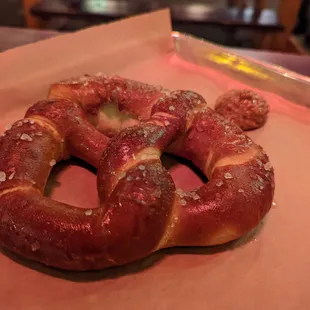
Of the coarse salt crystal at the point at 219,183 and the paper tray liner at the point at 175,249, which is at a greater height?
the coarse salt crystal at the point at 219,183

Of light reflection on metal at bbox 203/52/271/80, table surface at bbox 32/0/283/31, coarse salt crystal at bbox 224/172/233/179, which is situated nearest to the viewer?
coarse salt crystal at bbox 224/172/233/179

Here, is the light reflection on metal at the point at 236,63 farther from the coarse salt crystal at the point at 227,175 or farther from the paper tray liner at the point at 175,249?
the coarse salt crystal at the point at 227,175

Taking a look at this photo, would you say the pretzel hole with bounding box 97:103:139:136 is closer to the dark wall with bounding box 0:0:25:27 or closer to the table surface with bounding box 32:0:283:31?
the table surface with bounding box 32:0:283:31

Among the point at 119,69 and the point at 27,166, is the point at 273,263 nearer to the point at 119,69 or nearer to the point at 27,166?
the point at 27,166

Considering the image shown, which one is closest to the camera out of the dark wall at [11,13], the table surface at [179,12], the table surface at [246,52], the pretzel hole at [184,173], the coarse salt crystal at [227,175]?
the coarse salt crystal at [227,175]

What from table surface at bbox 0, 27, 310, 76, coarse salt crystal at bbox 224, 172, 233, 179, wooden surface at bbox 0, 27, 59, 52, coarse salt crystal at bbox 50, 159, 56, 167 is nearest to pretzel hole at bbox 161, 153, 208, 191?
coarse salt crystal at bbox 224, 172, 233, 179

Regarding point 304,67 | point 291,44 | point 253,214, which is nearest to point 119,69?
point 304,67

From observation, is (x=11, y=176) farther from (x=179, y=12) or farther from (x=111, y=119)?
(x=179, y=12)

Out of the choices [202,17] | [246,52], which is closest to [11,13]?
[202,17]

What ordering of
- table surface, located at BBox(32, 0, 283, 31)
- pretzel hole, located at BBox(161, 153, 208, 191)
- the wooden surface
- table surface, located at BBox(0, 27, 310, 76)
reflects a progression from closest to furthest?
pretzel hole, located at BBox(161, 153, 208, 191) < table surface, located at BBox(0, 27, 310, 76) < the wooden surface < table surface, located at BBox(32, 0, 283, 31)

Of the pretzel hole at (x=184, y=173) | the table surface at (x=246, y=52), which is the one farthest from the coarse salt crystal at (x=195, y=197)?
the table surface at (x=246, y=52)
